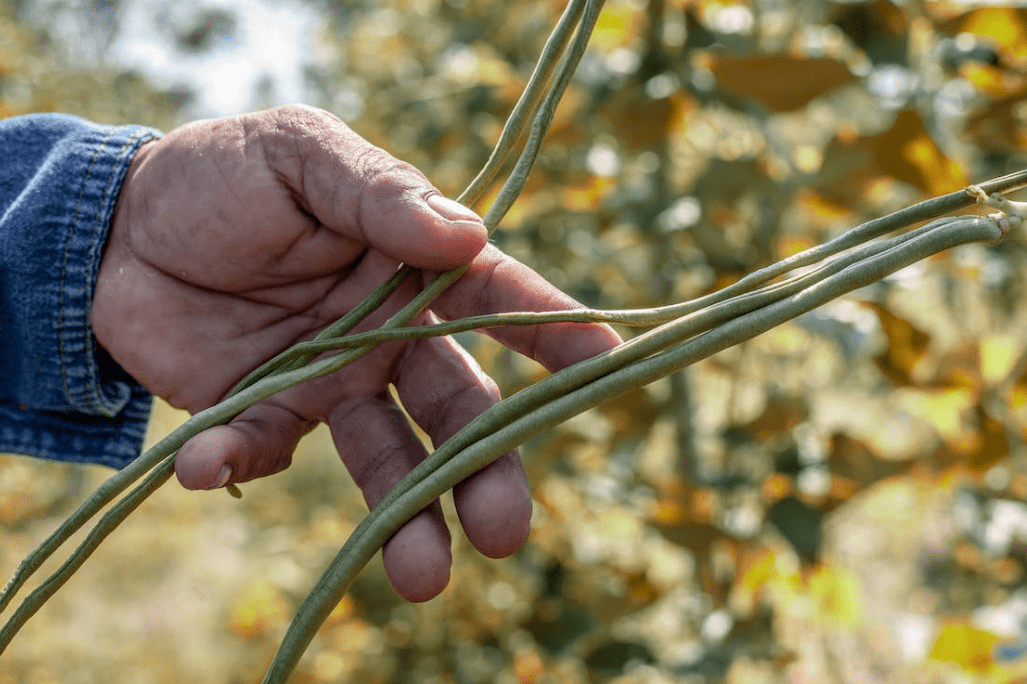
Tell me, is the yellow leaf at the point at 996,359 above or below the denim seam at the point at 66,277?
above

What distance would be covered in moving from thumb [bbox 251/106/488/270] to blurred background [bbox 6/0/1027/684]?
0.31 m

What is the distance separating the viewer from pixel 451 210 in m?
0.50

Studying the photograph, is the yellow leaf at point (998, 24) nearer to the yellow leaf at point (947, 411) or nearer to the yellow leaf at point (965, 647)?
the yellow leaf at point (947, 411)

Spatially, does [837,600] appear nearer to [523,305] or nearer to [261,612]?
[523,305]

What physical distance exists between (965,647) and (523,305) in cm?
46

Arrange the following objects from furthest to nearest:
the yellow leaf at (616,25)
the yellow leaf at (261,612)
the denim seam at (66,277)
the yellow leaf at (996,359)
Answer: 1. the yellow leaf at (261,612)
2. the yellow leaf at (616,25)
3. the yellow leaf at (996,359)
4. the denim seam at (66,277)

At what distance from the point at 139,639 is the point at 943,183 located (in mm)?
2148

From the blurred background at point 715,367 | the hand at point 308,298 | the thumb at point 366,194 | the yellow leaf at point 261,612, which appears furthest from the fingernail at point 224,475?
the yellow leaf at point 261,612

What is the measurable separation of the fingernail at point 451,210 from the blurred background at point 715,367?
31cm

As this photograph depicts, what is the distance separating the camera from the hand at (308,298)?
48 centimetres

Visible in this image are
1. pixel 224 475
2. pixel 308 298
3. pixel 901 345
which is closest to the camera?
pixel 224 475

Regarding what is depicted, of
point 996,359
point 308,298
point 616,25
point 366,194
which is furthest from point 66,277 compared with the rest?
point 996,359

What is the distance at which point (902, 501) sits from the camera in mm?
1374

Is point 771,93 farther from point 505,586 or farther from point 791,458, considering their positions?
point 505,586
